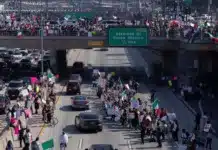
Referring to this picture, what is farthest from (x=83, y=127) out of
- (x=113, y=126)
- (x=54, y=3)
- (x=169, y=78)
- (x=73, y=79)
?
(x=54, y=3)

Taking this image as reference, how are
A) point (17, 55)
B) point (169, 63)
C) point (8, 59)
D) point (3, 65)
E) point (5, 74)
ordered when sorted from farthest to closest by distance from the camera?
point (17, 55) → point (8, 59) → point (3, 65) → point (5, 74) → point (169, 63)

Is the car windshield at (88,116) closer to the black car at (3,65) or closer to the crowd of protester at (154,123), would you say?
the crowd of protester at (154,123)

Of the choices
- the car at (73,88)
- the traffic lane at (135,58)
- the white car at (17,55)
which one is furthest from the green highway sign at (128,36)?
the white car at (17,55)

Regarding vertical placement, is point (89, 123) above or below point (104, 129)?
above

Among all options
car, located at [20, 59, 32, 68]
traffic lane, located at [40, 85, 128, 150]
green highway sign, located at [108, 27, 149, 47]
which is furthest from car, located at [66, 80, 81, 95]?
car, located at [20, 59, 32, 68]

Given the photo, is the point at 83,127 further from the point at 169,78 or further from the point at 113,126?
the point at 169,78

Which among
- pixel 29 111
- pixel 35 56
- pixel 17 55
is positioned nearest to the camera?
pixel 29 111

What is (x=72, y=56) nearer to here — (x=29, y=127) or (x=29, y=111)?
(x=29, y=111)

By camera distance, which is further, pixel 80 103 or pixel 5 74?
pixel 5 74

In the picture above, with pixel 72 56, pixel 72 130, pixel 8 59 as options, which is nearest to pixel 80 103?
pixel 72 130
